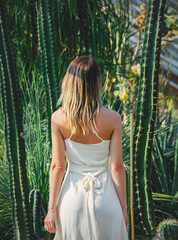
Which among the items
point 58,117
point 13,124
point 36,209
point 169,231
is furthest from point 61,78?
point 169,231

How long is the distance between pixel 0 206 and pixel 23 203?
2.06 ft

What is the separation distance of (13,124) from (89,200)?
2.83 ft

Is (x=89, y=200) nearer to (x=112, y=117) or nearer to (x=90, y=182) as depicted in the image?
(x=90, y=182)

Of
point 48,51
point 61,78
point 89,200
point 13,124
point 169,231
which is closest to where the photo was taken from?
point 89,200

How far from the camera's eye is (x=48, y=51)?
239 centimetres

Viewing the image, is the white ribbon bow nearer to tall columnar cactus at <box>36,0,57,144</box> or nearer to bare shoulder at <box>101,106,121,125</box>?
bare shoulder at <box>101,106,121,125</box>

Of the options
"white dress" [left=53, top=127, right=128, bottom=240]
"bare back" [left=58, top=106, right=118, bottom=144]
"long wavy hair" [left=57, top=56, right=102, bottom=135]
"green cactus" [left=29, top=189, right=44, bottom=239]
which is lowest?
"green cactus" [left=29, top=189, right=44, bottom=239]

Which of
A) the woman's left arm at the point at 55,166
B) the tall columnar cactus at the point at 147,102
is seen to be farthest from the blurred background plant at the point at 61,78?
the woman's left arm at the point at 55,166

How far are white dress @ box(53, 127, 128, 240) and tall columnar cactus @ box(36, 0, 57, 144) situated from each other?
0.79 meters

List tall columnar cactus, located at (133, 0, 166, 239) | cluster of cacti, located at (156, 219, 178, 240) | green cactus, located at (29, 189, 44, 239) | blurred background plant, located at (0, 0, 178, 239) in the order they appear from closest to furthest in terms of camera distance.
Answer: cluster of cacti, located at (156, 219, 178, 240) → tall columnar cactus, located at (133, 0, 166, 239) → green cactus, located at (29, 189, 44, 239) → blurred background plant, located at (0, 0, 178, 239)

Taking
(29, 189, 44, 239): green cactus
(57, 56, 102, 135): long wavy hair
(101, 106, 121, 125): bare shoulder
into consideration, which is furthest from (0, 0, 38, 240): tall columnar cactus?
(101, 106, 121, 125): bare shoulder

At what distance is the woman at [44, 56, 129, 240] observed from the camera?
1.61 metres

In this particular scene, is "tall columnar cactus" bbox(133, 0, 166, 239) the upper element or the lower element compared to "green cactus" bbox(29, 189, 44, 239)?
upper

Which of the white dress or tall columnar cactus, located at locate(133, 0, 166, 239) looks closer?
the white dress
